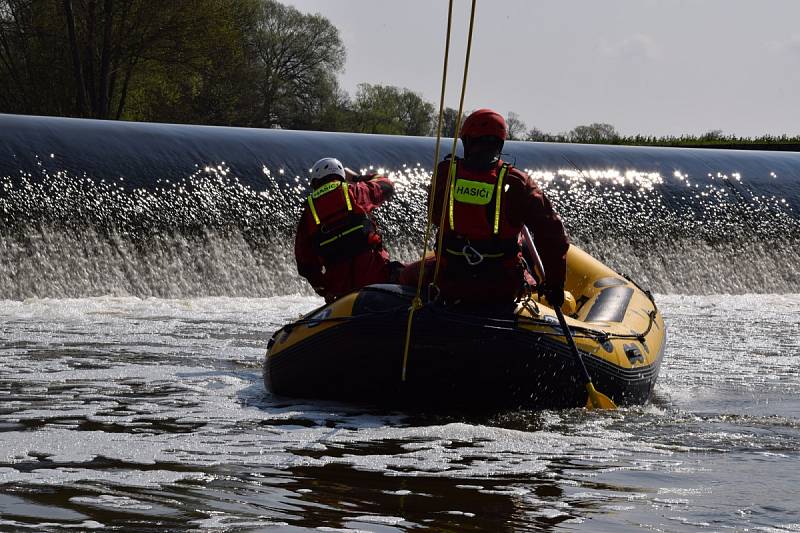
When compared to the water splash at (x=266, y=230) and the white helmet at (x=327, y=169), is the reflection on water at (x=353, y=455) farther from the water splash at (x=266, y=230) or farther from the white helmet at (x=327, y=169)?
the water splash at (x=266, y=230)

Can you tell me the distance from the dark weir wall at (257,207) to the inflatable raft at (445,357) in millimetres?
7474

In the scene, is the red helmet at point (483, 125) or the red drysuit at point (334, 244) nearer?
the red helmet at point (483, 125)

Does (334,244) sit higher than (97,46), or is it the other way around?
(97,46)

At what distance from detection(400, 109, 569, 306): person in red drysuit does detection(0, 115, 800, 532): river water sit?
0.70 metres

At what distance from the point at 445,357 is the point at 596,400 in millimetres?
897

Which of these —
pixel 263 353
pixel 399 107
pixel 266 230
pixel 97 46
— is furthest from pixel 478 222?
pixel 399 107

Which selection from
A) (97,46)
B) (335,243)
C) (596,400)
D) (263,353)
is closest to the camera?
(596,400)

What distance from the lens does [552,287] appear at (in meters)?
7.28

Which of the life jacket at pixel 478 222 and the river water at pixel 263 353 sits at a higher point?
the life jacket at pixel 478 222

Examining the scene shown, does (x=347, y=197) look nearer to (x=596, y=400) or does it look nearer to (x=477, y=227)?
(x=477, y=227)

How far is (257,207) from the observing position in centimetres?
1648

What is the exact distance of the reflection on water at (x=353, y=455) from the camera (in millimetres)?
4641

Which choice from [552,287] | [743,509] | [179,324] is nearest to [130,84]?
[179,324]

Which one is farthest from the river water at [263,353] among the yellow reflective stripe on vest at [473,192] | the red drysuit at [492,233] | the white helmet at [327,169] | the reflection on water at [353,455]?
the white helmet at [327,169]
